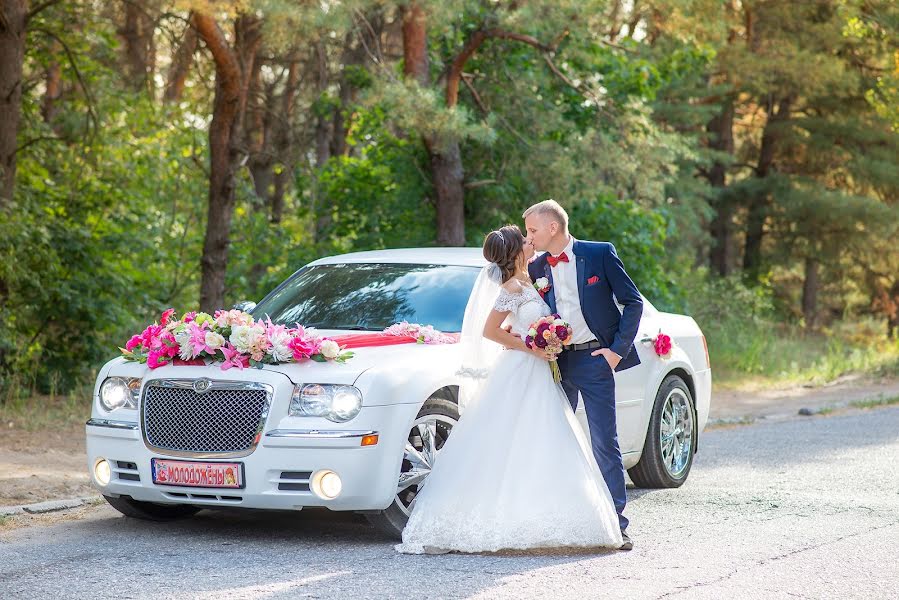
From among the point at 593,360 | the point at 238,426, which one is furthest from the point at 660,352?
the point at 238,426

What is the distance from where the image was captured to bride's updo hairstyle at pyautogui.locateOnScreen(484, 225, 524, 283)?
23.2ft

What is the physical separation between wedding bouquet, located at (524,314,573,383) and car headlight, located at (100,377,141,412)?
2243mm

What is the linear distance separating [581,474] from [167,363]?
7.89 ft

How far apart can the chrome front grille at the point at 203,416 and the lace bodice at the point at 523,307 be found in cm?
139

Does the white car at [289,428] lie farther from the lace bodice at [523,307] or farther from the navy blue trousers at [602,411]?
the navy blue trousers at [602,411]

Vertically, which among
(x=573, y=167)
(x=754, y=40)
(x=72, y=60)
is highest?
(x=754, y=40)

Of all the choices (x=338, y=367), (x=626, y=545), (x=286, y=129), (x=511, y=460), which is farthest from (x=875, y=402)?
(x=286, y=129)

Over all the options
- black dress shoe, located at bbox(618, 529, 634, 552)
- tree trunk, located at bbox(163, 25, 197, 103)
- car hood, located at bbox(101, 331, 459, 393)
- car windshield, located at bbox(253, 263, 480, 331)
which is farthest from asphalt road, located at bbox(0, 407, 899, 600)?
tree trunk, located at bbox(163, 25, 197, 103)

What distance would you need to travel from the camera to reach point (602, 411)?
7047 mm

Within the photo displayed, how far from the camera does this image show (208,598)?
5543 mm

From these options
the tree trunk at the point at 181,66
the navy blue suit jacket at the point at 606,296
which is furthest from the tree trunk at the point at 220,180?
the navy blue suit jacket at the point at 606,296

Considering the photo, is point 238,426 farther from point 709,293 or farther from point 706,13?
point 709,293

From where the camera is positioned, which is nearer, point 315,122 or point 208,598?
point 208,598

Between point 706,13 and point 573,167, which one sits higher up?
point 706,13
